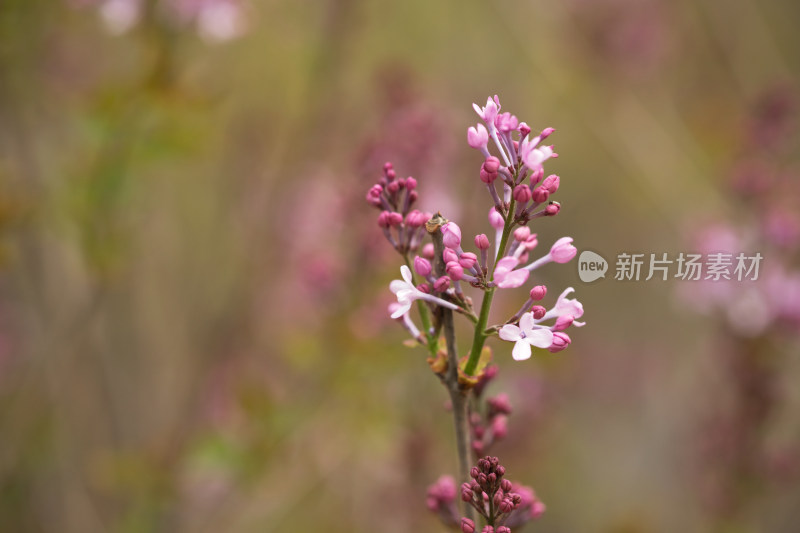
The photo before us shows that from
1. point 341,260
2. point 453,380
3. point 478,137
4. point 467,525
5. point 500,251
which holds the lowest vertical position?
point 467,525

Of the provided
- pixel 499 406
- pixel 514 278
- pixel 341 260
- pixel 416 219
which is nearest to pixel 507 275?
pixel 514 278

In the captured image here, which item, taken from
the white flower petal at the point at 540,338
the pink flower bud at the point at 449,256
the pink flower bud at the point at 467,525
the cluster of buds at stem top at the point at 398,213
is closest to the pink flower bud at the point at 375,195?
the cluster of buds at stem top at the point at 398,213

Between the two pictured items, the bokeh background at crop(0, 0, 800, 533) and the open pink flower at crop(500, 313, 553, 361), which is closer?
the open pink flower at crop(500, 313, 553, 361)

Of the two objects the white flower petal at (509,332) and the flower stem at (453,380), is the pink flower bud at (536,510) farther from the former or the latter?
the white flower petal at (509,332)

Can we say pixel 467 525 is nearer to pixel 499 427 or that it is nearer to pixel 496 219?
pixel 499 427

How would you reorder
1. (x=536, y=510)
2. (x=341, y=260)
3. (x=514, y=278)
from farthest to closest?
(x=341, y=260) < (x=536, y=510) < (x=514, y=278)

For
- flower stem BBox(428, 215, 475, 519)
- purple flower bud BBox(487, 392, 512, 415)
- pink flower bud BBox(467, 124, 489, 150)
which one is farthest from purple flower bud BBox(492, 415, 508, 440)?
pink flower bud BBox(467, 124, 489, 150)

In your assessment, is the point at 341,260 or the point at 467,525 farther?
the point at 341,260

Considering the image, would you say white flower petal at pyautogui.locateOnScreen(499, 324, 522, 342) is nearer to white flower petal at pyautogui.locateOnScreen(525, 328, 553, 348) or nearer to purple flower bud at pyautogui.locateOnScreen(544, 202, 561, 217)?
white flower petal at pyautogui.locateOnScreen(525, 328, 553, 348)
